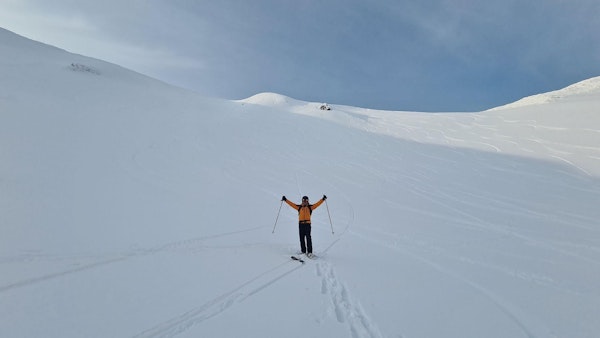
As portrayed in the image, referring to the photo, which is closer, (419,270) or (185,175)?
(419,270)

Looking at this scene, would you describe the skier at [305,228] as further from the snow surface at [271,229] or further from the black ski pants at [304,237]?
the snow surface at [271,229]

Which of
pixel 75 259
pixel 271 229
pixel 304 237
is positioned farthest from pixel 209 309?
pixel 271 229

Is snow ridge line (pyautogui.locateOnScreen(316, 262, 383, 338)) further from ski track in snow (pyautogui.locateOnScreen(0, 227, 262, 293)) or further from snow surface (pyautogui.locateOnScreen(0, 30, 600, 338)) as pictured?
ski track in snow (pyautogui.locateOnScreen(0, 227, 262, 293))

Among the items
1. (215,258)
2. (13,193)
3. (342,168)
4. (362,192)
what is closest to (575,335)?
(215,258)

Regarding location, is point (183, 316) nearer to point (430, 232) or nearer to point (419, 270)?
point (419, 270)

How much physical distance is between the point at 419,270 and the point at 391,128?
25423 millimetres

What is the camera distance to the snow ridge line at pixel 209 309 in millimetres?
3699

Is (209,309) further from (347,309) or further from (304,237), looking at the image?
(304,237)

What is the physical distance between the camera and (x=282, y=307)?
4.70 meters

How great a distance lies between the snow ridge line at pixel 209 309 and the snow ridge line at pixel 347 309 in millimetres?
943

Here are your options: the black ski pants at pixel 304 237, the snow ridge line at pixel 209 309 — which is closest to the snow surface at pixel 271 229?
the snow ridge line at pixel 209 309

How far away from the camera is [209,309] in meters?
4.34

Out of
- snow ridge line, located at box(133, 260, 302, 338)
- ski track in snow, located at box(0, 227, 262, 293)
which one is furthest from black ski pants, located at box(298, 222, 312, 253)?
ski track in snow, located at box(0, 227, 262, 293)

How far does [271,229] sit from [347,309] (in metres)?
5.37
